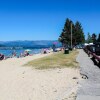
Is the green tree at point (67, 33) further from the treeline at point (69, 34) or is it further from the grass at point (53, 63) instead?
the grass at point (53, 63)

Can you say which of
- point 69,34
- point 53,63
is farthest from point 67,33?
point 53,63

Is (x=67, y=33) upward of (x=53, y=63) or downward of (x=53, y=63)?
upward

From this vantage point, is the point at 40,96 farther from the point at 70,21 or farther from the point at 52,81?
the point at 70,21

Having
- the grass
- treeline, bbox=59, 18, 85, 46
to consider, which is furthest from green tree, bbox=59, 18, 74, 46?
the grass

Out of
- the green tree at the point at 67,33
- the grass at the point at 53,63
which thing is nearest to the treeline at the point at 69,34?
the green tree at the point at 67,33

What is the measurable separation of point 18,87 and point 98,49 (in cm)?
2569

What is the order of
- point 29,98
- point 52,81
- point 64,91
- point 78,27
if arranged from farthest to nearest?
1. point 78,27
2. point 52,81
3. point 64,91
4. point 29,98

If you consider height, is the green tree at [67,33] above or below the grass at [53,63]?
above

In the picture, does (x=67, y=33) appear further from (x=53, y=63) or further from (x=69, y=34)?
(x=53, y=63)

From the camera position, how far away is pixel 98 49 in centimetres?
4072

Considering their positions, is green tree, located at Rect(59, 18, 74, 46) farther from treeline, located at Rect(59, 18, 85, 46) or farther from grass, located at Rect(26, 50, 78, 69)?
grass, located at Rect(26, 50, 78, 69)

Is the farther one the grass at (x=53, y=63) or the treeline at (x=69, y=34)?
the treeline at (x=69, y=34)

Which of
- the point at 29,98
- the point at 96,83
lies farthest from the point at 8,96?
the point at 96,83

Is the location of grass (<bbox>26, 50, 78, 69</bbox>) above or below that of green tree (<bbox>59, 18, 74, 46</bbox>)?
below
